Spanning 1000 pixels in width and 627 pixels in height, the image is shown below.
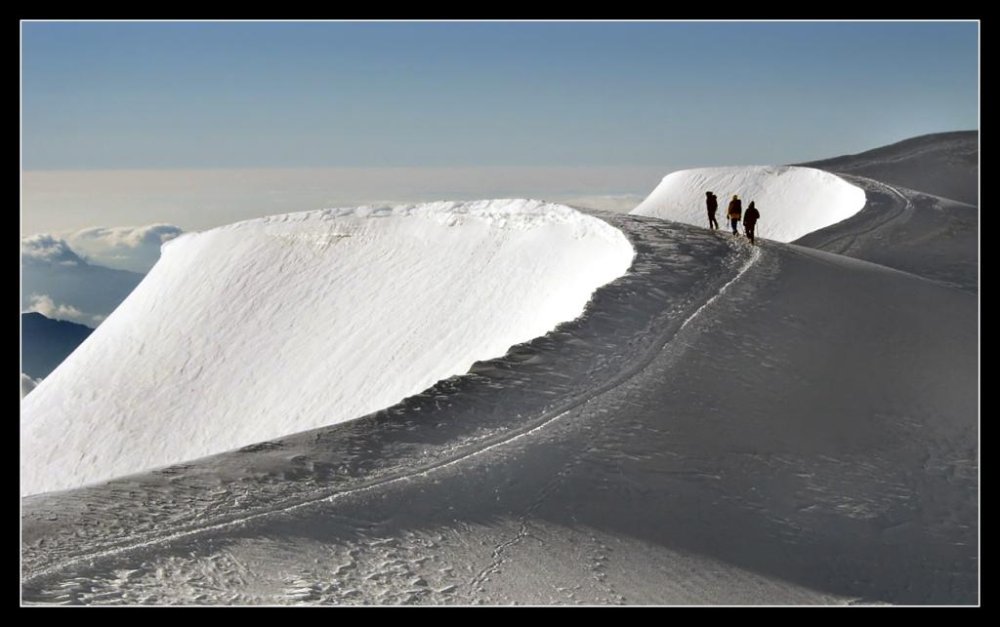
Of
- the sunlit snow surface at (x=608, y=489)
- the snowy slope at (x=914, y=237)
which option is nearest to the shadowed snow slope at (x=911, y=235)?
the snowy slope at (x=914, y=237)

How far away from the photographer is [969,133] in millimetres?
42688

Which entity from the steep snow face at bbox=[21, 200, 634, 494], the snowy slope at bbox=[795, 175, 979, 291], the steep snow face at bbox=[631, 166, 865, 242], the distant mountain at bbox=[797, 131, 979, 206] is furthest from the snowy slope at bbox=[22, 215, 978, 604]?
the distant mountain at bbox=[797, 131, 979, 206]

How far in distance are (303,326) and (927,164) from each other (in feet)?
91.9

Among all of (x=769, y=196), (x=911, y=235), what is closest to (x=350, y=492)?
(x=911, y=235)

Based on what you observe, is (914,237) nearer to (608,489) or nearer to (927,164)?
(608,489)

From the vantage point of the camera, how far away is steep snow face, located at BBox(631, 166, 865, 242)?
3384 cm

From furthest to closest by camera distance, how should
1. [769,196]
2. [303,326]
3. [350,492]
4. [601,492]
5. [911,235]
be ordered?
[769,196]
[911,235]
[303,326]
[601,492]
[350,492]

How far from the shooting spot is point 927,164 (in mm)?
39844

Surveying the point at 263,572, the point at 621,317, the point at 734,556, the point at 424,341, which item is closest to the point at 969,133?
the point at 424,341

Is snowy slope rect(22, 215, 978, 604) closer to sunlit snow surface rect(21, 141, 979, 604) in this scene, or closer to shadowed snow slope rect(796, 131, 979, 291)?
sunlit snow surface rect(21, 141, 979, 604)

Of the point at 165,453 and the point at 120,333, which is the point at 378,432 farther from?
the point at 120,333

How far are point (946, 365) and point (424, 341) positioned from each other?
34.0ft

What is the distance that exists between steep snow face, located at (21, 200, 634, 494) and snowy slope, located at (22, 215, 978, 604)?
475 cm

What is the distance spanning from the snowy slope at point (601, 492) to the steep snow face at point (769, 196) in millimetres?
17224
